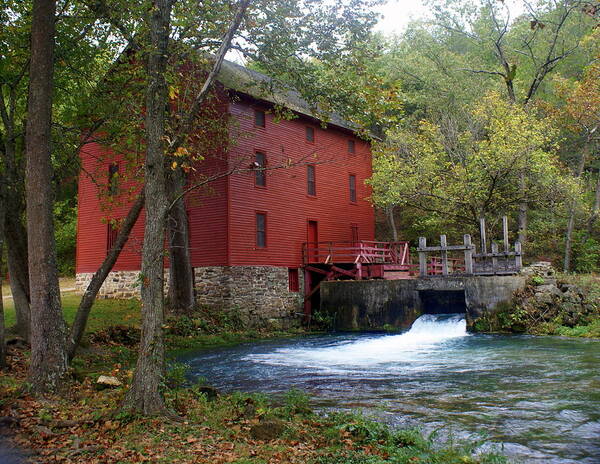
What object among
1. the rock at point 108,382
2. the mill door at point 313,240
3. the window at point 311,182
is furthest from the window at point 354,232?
the rock at point 108,382

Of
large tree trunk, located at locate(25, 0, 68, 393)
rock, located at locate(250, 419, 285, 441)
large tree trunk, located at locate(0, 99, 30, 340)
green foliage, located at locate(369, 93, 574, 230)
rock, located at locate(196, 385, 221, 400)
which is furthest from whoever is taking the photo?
green foliage, located at locate(369, 93, 574, 230)

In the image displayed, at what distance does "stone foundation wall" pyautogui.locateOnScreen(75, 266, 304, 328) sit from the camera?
71.1 ft

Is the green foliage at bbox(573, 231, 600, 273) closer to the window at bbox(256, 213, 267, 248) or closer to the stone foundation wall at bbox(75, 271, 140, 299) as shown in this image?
the window at bbox(256, 213, 267, 248)

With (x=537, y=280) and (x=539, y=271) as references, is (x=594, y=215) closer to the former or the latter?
(x=539, y=271)

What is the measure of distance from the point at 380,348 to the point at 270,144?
10730mm

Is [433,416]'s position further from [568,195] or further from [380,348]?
[568,195]

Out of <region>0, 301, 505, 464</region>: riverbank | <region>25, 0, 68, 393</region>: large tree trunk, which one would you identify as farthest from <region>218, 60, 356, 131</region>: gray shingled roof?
<region>0, 301, 505, 464</region>: riverbank

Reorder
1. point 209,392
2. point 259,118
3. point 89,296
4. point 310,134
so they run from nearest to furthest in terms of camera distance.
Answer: point 209,392 → point 89,296 → point 259,118 → point 310,134

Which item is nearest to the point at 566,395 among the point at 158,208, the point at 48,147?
the point at 158,208

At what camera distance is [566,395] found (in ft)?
29.9

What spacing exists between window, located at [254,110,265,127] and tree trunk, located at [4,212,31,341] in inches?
469

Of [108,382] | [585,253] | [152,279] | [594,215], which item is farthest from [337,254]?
[152,279]

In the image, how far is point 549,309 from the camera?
18.8m

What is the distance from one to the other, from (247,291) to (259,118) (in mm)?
7205
